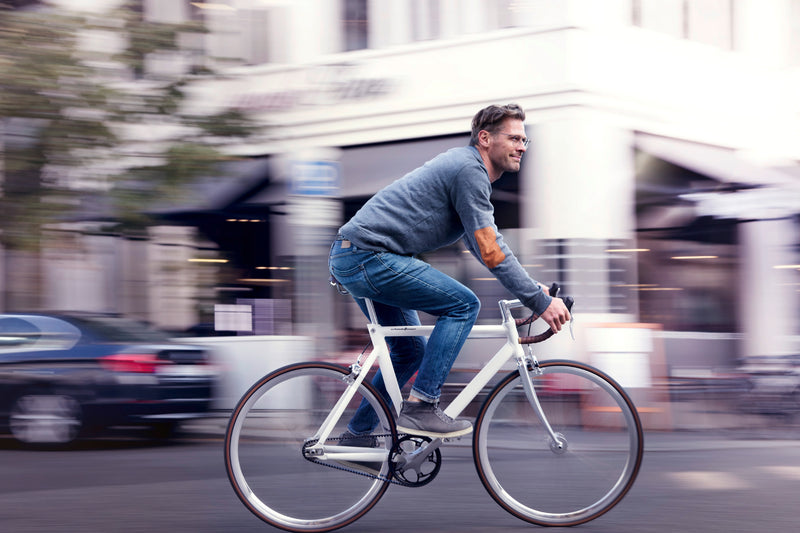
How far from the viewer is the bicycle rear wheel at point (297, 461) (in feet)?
15.9

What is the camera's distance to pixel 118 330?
10008mm

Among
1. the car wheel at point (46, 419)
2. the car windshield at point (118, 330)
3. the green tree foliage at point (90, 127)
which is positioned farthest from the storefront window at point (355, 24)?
the car wheel at point (46, 419)

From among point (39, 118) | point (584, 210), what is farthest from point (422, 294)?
point (584, 210)

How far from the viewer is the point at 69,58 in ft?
35.8

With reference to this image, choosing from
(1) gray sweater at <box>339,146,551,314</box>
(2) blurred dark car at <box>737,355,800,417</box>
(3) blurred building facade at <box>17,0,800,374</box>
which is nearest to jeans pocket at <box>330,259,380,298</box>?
(1) gray sweater at <box>339,146,551,314</box>

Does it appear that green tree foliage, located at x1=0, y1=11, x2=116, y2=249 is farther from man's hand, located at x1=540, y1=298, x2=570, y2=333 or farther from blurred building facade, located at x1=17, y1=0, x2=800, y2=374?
man's hand, located at x1=540, y1=298, x2=570, y2=333

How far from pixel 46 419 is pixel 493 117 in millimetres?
6077

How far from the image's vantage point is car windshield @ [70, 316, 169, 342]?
9.86 m

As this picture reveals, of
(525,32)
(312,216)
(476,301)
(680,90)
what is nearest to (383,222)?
(476,301)

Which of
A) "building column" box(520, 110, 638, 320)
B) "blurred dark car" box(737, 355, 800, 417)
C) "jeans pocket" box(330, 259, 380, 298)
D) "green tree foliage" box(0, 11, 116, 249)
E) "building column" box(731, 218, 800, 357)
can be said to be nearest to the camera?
"jeans pocket" box(330, 259, 380, 298)

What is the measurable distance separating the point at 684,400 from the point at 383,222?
7.10 meters

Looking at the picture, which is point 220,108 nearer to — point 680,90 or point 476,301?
point 680,90

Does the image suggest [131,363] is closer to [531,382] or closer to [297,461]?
[297,461]

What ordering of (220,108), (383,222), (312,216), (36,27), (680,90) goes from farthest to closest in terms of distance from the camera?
1. (680,90)
2. (220,108)
3. (36,27)
4. (312,216)
5. (383,222)
